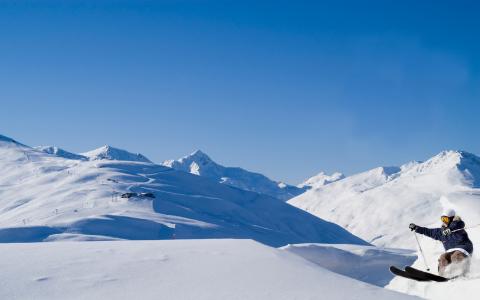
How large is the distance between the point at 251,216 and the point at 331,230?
29.0 m

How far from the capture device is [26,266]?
8.20 meters

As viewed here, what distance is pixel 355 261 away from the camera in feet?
75.9

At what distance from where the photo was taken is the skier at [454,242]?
1052 centimetres

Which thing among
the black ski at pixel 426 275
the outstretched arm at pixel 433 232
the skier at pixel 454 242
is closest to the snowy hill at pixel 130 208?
the outstretched arm at pixel 433 232

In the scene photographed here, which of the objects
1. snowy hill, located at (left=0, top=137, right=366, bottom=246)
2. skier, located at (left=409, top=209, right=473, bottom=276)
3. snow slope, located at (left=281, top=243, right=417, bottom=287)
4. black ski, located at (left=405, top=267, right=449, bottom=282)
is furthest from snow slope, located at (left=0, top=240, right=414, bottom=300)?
snowy hill, located at (left=0, top=137, right=366, bottom=246)

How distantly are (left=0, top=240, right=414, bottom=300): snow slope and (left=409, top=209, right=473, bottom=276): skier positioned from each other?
3.17 metres

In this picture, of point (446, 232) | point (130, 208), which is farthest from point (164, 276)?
point (130, 208)

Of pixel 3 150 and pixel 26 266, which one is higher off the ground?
pixel 3 150

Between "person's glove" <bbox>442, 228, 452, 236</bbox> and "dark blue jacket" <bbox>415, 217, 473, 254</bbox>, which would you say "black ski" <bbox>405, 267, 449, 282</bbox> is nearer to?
"dark blue jacket" <bbox>415, 217, 473, 254</bbox>

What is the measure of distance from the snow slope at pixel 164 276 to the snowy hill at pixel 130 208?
63199 mm

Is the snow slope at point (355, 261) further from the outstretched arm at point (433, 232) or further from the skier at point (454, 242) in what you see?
the skier at point (454, 242)

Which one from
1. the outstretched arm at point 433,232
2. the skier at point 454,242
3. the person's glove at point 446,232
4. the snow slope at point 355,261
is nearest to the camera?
the skier at point 454,242

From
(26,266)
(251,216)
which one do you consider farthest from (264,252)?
(251,216)

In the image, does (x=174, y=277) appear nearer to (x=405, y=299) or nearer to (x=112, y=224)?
(x=405, y=299)
